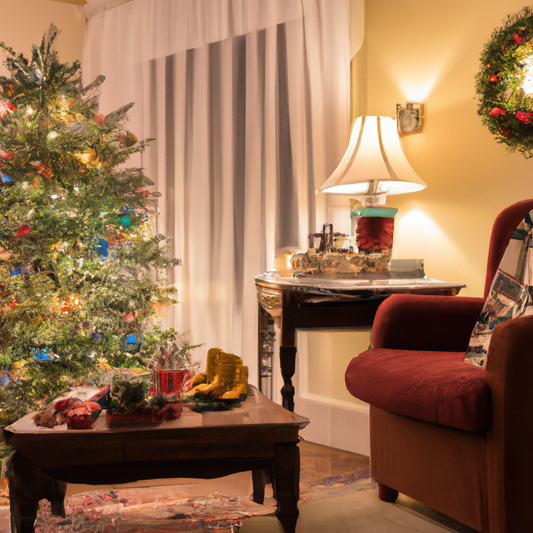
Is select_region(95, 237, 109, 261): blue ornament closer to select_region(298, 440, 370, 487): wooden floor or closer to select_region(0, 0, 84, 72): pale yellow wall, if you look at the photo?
select_region(298, 440, 370, 487): wooden floor

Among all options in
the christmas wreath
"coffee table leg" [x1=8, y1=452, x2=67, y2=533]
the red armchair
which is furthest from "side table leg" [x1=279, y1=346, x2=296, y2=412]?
the christmas wreath

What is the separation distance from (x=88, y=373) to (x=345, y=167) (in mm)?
1291

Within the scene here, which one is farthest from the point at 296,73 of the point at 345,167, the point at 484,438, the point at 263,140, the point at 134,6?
the point at 484,438

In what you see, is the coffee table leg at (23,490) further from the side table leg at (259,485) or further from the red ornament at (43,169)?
the red ornament at (43,169)

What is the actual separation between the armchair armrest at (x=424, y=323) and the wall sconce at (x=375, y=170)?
1.41 ft

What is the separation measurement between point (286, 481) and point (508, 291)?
81 centimetres

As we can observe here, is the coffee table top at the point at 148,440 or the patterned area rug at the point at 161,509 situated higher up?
the coffee table top at the point at 148,440

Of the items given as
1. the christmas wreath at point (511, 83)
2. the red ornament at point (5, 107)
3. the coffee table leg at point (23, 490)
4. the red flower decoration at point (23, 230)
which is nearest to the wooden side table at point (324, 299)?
the christmas wreath at point (511, 83)

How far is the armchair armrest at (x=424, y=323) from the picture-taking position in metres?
1.75

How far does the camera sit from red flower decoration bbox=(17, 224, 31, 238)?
199 cm

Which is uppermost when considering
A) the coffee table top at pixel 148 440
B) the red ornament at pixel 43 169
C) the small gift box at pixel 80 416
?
the red ornament at pixel 43 169

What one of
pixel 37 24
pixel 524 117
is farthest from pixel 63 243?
pixel 37 24

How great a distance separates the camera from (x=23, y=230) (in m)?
2.00

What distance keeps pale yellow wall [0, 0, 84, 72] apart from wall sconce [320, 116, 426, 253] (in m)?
2.50
